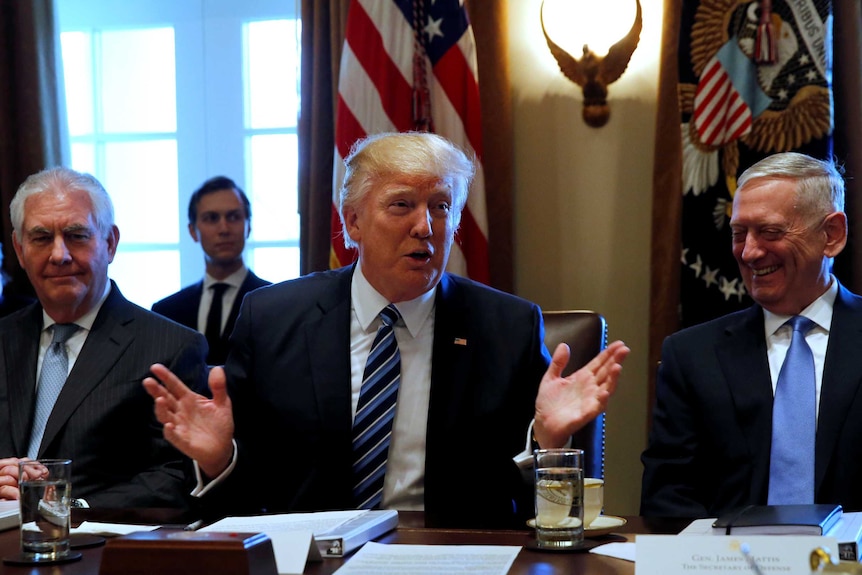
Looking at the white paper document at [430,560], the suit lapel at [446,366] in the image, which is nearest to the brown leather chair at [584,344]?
the suit lapel at [446,366]

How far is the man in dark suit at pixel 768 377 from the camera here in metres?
2.45

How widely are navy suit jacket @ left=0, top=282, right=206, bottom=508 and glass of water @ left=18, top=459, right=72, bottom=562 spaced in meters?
0.82

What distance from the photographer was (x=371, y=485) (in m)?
2.40

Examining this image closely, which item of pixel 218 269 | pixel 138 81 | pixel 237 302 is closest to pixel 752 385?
pixel 237 302

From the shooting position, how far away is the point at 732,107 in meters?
3.75

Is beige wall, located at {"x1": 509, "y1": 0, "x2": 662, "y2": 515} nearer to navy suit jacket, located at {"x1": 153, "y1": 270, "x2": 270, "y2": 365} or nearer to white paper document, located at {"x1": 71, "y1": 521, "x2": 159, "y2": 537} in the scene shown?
navy suit jacket, located at {"x1": 153, "y1": 270, "x2": 270, "y2": 365}

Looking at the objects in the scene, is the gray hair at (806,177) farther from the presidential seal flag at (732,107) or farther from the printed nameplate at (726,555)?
the printed nameplate at (726,555)

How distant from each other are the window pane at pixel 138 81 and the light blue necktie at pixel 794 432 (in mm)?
3221

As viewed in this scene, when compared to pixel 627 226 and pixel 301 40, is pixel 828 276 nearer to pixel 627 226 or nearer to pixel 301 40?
pixel 627 226

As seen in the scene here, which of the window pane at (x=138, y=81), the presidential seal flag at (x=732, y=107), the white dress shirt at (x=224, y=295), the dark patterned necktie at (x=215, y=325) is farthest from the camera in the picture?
the window pane at (x=138, y=81)

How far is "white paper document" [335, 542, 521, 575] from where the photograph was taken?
1543 millimetres

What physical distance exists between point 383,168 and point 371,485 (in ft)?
2.53

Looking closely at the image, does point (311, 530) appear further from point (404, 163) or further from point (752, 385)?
point (752, 385)

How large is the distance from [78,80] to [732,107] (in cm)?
298
